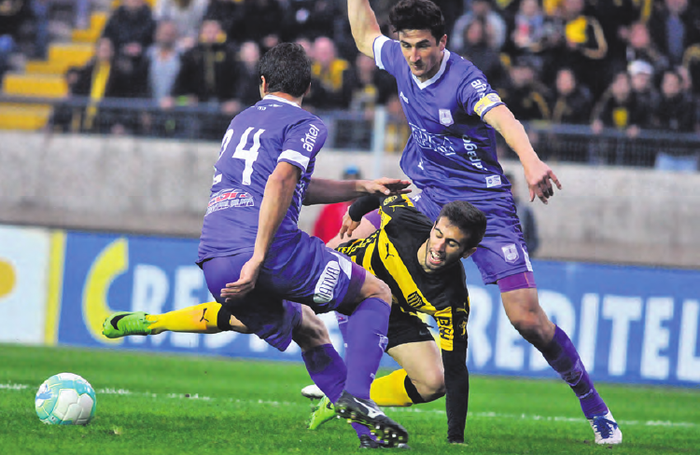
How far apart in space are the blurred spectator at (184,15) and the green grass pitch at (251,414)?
5.64m

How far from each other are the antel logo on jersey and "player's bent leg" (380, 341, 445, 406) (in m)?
1.29

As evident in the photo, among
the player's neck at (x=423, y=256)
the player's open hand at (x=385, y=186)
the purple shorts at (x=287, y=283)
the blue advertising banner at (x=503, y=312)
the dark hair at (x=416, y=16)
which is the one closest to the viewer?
the purple shorts at (x=287, y=283)

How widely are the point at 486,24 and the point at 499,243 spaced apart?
24.5ft

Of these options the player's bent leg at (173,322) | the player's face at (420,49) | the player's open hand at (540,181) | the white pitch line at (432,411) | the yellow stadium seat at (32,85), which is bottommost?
the white pitch line at (432,411)

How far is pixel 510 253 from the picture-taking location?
22.3ft

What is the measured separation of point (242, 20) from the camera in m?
14.9

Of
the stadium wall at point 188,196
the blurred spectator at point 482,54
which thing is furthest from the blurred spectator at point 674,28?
the blurred spectator at point 482,54

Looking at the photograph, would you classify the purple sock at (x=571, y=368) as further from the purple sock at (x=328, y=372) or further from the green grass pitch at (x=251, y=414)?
the purple sock at (x=328, y=372)

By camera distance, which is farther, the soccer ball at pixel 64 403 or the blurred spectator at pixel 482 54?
the blurred spectator at pixel 482 54

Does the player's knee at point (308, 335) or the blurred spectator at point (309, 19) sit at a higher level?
the blurred spectator at point (309, 19)

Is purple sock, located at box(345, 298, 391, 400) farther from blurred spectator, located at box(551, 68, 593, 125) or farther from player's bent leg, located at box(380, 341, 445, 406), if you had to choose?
blurred spectator, located at box(551, 68, 593, 125)

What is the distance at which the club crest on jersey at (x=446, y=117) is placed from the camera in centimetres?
661

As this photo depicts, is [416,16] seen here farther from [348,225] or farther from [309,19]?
[309,19]

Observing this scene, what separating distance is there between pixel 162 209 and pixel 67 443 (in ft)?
29.0
